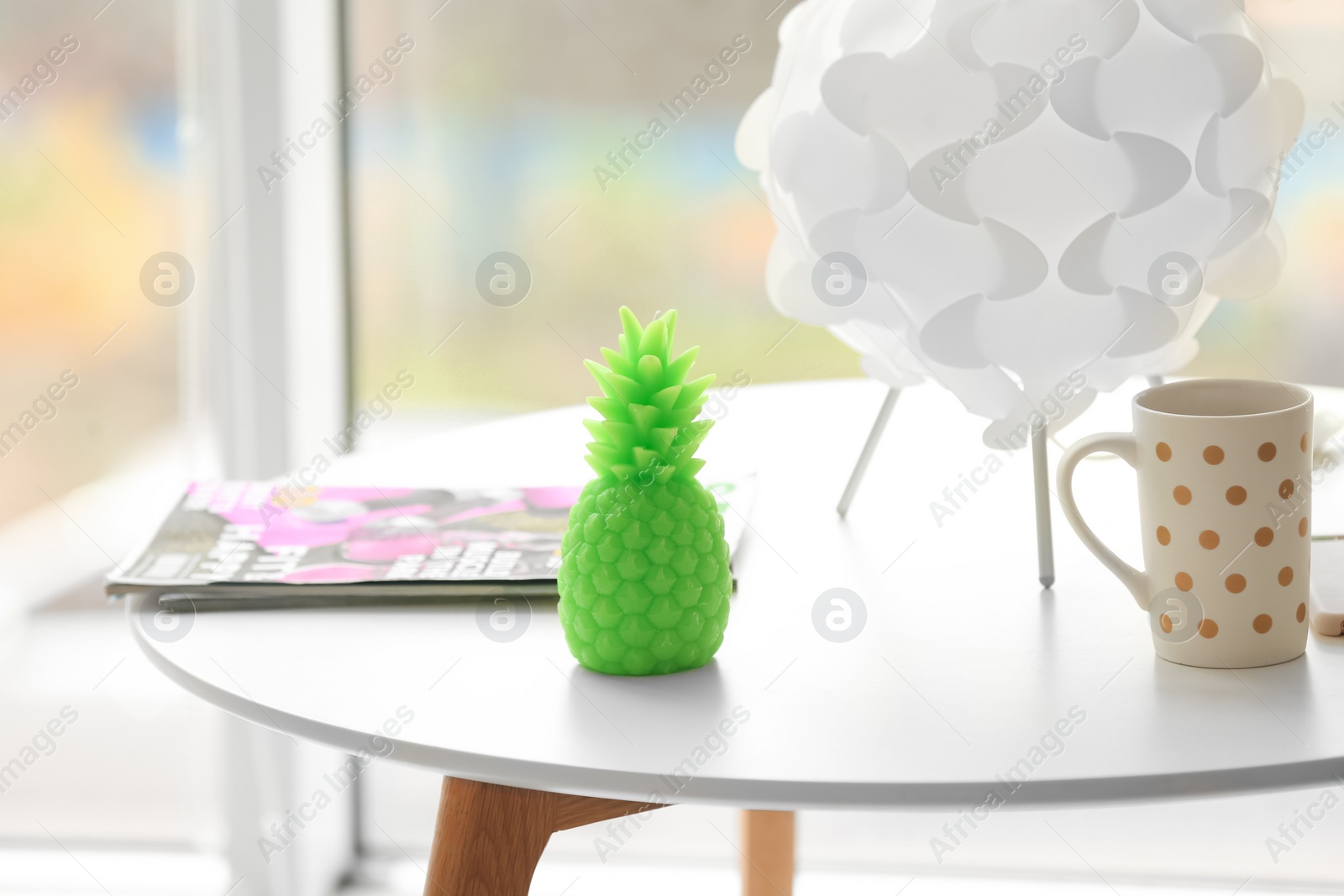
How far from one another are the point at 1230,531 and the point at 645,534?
0.25 m

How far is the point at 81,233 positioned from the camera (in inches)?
56.9

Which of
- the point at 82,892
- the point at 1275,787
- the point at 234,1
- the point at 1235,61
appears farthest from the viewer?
the point at 82,892

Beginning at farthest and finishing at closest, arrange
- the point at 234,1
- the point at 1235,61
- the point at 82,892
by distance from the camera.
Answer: the point at 82,892, the point at 234,1, the point at 1235,61

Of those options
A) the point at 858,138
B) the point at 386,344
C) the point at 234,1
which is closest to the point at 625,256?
the point at 386,344

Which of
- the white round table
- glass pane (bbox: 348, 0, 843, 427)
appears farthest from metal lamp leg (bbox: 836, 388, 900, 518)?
glass pane (bbox: 348, 0, 843, 427)

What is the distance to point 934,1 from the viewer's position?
1.99 ft

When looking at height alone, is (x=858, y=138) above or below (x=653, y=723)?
above

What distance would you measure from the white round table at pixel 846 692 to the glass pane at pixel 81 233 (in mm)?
958

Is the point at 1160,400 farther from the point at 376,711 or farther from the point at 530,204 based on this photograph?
the point at 530,204

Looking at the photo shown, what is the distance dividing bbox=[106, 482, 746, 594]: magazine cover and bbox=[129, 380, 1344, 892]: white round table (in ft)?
0.08

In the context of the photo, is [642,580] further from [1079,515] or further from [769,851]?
[769,851]

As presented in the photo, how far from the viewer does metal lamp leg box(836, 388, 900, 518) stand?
0.80m

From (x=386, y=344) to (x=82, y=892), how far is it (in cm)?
79

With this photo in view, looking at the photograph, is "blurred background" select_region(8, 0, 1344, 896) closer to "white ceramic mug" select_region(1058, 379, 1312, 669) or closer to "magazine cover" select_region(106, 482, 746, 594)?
"magazine cover" select_region(106, 482, 746, 594)
